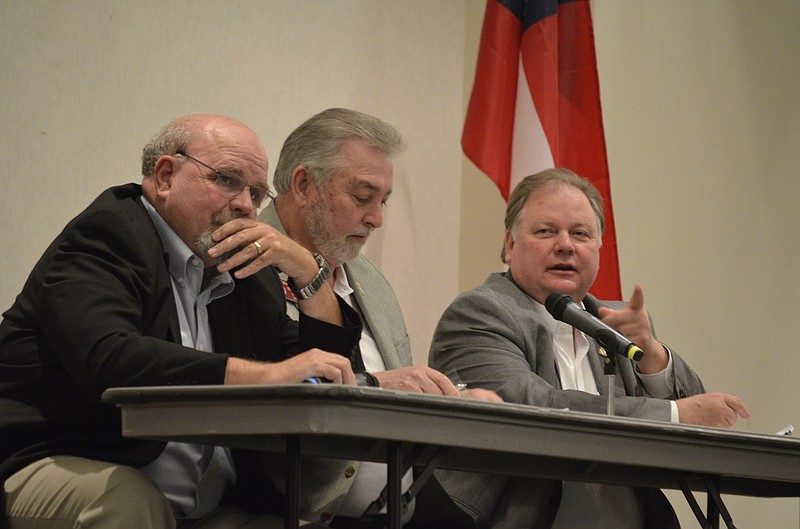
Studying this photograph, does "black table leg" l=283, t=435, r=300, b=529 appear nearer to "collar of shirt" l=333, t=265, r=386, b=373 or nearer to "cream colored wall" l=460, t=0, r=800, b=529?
"collar of shirt" l=333, t=265, r=386, b=373

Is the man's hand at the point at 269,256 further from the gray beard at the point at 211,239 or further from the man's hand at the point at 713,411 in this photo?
the man's hand at the point at 713,411

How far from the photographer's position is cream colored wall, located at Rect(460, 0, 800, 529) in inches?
187

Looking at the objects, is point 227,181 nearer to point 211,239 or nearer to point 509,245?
point 211,239

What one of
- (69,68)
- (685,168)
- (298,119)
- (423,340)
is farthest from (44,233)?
(685,168)

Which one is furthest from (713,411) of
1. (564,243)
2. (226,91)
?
(226,91)

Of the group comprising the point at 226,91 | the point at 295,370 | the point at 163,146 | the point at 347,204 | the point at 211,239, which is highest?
the point at 226,91

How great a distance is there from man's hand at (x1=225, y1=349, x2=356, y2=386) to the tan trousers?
0.85 ft

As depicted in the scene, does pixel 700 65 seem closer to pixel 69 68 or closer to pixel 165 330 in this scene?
pixel 69 68

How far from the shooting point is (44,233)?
3.26m

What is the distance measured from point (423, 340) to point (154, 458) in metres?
2.53

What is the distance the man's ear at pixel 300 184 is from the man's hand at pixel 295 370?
138 centimetres

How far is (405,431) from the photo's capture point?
5.62 feet

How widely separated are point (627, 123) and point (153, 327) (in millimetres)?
3052

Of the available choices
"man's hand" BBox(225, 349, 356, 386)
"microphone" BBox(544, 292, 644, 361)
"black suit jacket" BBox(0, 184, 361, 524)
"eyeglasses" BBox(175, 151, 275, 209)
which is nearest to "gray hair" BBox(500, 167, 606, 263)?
"microphone" BBox(544, 292, 644, 361)
